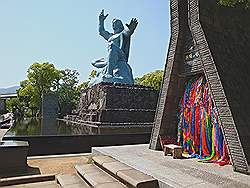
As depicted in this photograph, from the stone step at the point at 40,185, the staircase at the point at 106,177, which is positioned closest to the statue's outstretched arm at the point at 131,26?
the staircase at the point at 106,177

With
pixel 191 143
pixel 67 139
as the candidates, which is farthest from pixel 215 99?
pixel 67 139

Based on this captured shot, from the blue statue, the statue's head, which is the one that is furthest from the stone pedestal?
the statue's head

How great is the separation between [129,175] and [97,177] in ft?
2.87

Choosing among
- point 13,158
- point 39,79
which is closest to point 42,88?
point 39,79

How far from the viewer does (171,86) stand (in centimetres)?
754

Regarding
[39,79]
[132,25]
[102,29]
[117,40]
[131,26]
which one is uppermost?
[102,29]

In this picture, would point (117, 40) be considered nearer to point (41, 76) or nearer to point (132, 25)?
point (132, 25)

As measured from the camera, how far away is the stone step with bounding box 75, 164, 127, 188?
4.59 metres

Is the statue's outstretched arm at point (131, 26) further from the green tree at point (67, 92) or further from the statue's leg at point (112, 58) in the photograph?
the green tree at point (67, 92)

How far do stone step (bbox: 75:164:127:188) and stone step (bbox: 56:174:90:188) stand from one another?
10cm

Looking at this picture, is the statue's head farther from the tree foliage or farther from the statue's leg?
the tree foliage

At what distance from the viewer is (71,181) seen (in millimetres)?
5324

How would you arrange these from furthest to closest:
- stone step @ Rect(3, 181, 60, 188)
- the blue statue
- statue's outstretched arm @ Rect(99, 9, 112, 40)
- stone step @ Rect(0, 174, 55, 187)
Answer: statue's outstretched arm @ Rect(99, 9, 112, 40) → the blue statue → stone step @ Rect(0, 174, 55, 187) → stone step @ Rect(3, 181, 60, 188)

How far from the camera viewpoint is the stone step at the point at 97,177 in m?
4.59
